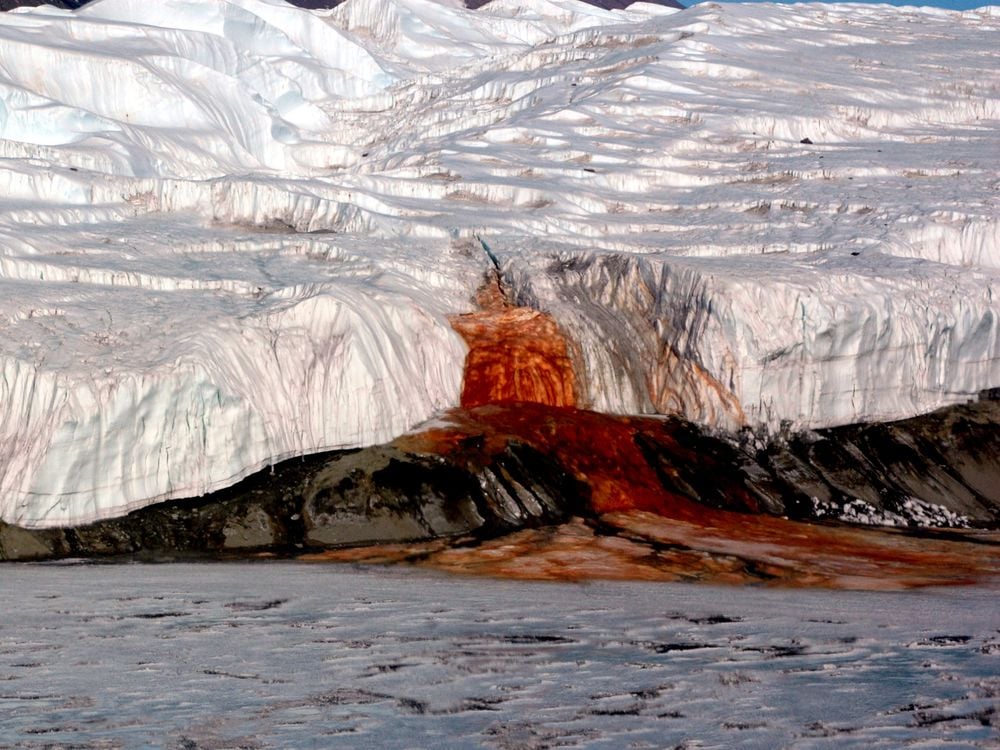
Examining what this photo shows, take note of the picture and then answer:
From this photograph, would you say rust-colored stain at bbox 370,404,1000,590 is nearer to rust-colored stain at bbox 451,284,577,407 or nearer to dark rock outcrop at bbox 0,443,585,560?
dark rock outcrop at bbox 0,443,585,560

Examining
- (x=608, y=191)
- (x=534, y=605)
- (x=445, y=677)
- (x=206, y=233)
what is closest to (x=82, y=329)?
(x=206, y=233)

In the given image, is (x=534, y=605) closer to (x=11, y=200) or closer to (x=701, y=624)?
(x=701, y=624)

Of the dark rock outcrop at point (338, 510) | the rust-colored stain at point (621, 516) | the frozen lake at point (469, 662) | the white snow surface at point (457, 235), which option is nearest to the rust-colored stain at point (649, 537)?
the rust-colored stain at point (621, 516)

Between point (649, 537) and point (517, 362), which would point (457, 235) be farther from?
point (649, 537)

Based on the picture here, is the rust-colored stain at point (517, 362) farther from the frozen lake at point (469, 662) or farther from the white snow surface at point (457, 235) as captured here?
the frozen lake at point (469, 662)

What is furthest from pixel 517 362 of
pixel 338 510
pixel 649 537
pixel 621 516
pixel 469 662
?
pixel 469 662

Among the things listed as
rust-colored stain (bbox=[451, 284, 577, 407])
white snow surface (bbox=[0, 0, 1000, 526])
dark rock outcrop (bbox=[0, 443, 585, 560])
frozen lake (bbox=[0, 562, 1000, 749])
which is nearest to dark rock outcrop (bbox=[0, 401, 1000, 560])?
dark rock outcrop (bbox=[0, 443, 585, 560])
